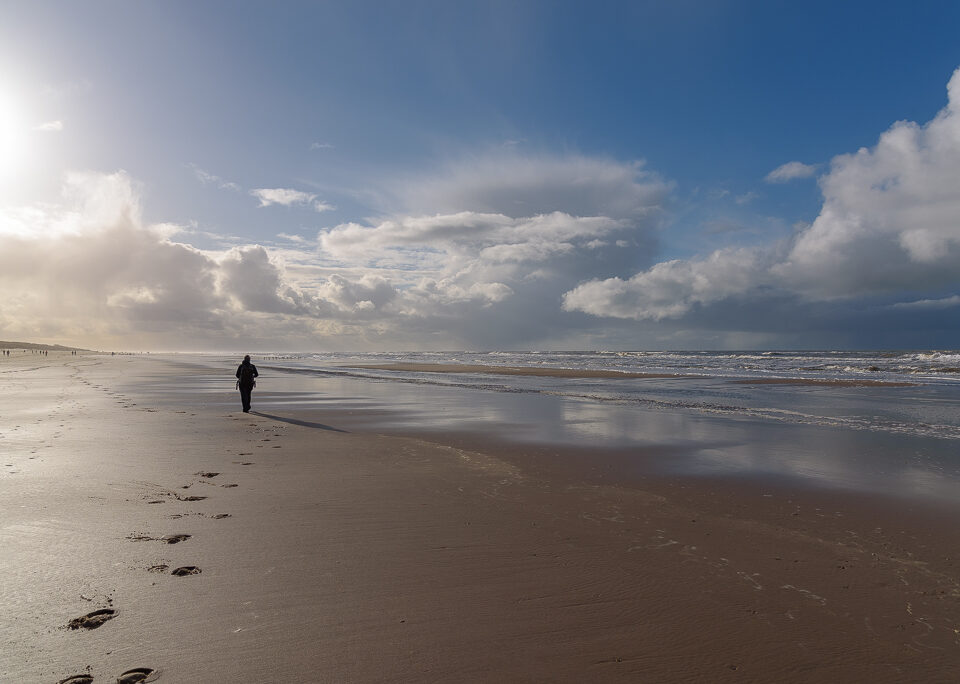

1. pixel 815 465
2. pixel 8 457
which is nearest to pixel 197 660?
pixel 8 457

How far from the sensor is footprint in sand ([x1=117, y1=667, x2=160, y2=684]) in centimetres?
352

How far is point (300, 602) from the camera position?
182 inches

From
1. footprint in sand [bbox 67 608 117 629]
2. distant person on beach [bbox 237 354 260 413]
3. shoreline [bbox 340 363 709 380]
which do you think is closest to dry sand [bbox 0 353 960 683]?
footprint in sand [bbox 67 608 117 629]

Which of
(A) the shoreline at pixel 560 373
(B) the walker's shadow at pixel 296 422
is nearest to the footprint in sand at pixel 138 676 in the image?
(B) the walker's shadow at pixel 296 422

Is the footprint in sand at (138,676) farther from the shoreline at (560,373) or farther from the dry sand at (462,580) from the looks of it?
the shoreline at (560,373)

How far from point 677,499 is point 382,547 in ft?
15.4

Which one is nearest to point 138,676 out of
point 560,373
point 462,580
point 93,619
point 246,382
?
Answer: point 93,619

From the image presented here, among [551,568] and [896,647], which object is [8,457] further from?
[896,647]

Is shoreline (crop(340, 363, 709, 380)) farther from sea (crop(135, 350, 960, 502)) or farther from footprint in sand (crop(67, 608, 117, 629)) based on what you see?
footprint in sand (crop(67, 608, 117, 629))

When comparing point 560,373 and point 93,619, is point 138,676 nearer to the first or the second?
point 93,619

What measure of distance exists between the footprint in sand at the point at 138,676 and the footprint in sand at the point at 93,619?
2.71ft

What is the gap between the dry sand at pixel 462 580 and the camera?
3.86 meters

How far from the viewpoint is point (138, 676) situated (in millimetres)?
3570

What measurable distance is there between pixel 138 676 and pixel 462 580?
262 cm
